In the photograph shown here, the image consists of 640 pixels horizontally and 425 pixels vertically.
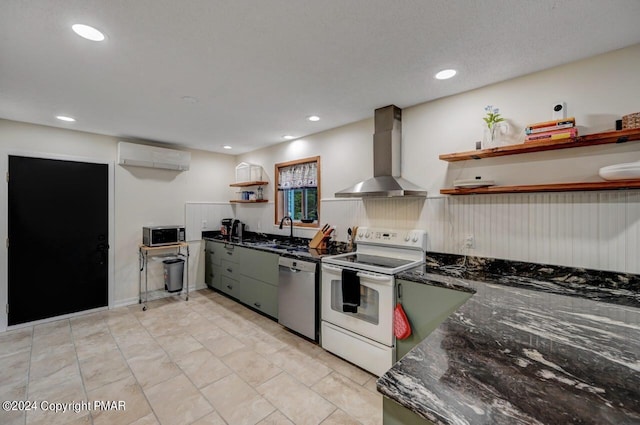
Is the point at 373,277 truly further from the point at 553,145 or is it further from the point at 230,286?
the point at 230,286

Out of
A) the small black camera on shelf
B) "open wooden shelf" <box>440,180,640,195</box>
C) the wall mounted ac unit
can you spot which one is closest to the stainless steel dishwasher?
"open wooden shelf" <box>440,180,640,195</box>

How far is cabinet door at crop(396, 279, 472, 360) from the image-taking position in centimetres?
195

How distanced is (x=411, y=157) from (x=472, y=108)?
2.23 ft

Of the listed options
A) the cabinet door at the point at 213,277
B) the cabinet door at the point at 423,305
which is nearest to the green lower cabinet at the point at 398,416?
the cabinet door at the point at 423,305

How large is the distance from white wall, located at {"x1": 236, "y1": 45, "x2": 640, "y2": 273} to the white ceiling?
0.50 ft

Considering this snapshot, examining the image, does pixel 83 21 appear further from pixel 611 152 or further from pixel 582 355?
pixel 611 152

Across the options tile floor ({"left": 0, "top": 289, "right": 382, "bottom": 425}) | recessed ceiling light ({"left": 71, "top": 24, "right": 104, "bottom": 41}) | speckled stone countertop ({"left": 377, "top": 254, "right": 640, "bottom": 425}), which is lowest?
tile floor ({"left": 0, "top": 289, "right": 382, "bottom": 425})

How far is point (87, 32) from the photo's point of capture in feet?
5.56

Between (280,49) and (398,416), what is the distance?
6.79 ft

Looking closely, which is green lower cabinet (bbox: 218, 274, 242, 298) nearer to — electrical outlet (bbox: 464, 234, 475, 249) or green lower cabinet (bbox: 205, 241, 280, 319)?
green lower cabinet (bbox: 205, 241, 280, 319)

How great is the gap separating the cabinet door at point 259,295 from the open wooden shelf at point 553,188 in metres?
2.30

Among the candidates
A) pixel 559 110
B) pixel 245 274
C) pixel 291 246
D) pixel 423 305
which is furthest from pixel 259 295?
pixel 559 110

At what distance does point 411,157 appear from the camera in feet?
9.46

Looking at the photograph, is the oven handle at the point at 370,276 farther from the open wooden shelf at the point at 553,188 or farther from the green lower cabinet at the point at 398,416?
the green lower cabinet at the point at 398,416
